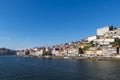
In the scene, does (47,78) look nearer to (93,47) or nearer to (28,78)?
(28,78)

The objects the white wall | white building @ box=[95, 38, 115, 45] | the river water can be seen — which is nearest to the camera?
the river water

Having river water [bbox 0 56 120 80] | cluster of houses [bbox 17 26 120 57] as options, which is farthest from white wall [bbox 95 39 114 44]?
river water [bbox 0 56 120 80]

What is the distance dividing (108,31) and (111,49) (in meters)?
32.2

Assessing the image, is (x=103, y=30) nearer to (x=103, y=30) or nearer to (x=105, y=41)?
(x=103, y=30)

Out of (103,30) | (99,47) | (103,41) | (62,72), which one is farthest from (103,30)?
(62,72)

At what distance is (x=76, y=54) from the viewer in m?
121

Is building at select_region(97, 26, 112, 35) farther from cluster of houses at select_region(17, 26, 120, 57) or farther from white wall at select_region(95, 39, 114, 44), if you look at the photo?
white wall at select_region(95, 39, 114, 44)

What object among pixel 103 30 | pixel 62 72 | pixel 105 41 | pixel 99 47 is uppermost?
pixel 103 30

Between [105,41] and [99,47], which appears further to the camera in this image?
[105,41]

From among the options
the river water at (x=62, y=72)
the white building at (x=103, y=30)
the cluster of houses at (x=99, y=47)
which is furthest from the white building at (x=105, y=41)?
the river water at (x=62, y=72)

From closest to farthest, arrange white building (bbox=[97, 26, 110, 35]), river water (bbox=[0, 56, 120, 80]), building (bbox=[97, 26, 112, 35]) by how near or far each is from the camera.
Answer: river water (bbox=[0, 56, 120, 80])
building (bbox=[97, 26, 112, 35])
white building (bbox=[97, 26, 110, 35])

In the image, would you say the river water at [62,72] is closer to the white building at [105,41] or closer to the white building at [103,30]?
the white building at [105,41]

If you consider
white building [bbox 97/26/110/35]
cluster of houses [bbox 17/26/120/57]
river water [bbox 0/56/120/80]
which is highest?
white building [bbox 97/26/110/35]

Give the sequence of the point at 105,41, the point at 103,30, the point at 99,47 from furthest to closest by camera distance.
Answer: the point at 103,30, the point at 105,41, the point at 99,47
